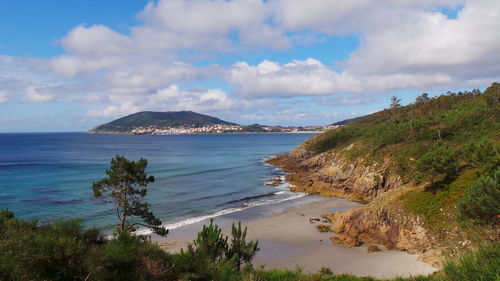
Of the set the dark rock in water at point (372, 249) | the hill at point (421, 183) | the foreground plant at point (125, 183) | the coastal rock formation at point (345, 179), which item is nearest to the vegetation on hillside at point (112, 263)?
the hill at point (421, 183)

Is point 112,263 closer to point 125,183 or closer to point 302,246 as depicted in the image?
point 125,183

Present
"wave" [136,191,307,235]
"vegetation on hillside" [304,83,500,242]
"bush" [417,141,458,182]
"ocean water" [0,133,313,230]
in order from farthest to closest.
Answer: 1. "ocean water" [0,133,313,230]
2. "wave" [136,191,307,235]
3. "bush" [417,141,458,182]
4. "vegetation on hillside" [304,83,500,242]

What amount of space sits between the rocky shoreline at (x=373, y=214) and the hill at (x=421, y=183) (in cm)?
8

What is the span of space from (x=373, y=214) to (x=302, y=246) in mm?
8169

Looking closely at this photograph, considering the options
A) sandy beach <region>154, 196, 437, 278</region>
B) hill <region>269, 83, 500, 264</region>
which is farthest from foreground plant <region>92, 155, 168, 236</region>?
hill <region>269, 83, 500, 264</region>

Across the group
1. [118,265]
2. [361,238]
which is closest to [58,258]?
[118,265]

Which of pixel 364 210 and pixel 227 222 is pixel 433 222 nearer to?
pixel 364 210

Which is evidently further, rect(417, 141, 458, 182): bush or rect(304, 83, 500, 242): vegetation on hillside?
rect(417, 141, 458, 182): bush

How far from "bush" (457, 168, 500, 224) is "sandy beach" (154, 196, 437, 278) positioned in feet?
16.9

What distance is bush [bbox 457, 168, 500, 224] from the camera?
2017cm

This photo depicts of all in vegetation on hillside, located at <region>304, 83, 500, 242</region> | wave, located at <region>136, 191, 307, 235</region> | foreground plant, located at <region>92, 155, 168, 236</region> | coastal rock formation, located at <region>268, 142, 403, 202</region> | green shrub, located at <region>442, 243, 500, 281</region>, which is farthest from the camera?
coastal rock formation, located at <region>268, 142, 403, 202</region>

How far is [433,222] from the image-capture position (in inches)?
1064

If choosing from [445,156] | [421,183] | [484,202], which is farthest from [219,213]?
[484,202]

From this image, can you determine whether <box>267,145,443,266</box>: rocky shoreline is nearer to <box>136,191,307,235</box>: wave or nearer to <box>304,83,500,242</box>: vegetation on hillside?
<box>304,83,500,242</box>: vegetation on hillside
